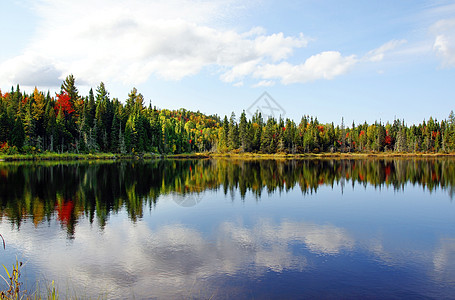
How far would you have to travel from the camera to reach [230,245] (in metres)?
18.0

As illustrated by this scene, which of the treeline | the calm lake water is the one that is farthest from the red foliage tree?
the calm lake water

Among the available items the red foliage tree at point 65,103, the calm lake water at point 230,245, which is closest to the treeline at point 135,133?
the red foliage tree at point 65,103

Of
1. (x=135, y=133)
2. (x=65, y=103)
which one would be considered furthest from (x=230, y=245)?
(x=65, y=103)

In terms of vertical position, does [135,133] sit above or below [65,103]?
below

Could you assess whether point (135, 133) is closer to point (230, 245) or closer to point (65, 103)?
point (65, 103)

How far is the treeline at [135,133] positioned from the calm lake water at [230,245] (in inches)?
2992

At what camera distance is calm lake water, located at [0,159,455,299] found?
42.7 ft

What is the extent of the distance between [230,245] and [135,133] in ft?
362

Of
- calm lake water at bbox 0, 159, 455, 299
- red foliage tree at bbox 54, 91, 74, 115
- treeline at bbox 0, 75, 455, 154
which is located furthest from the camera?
red foliage tree at bbox 54, 91, 74, 115

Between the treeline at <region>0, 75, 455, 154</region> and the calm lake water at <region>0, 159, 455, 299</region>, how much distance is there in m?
76.0

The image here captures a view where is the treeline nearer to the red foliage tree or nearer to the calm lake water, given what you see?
the red foliage tree

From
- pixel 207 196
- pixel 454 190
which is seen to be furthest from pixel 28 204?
pixel 454 190

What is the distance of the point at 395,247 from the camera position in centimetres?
1820

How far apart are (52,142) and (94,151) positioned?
14.1 meters
